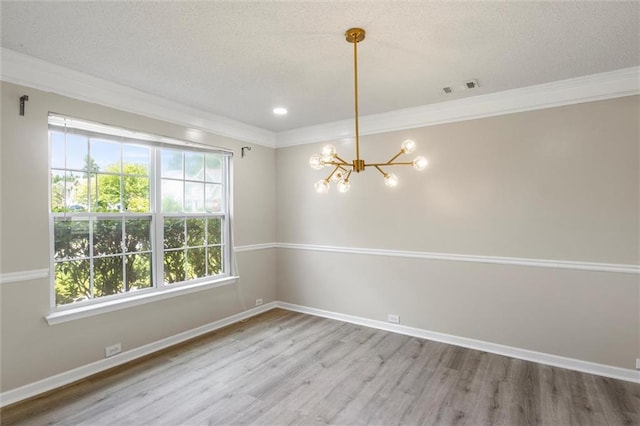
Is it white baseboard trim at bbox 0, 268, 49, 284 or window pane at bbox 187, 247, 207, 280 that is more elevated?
white baseboard trim at bbox 0, 268, 49, 284

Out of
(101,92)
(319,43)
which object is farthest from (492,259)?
(101,92)

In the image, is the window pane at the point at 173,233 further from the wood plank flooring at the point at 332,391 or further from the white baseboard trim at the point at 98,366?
the wood plank flooring at the point at 332,391

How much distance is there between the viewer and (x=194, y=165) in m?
4.12

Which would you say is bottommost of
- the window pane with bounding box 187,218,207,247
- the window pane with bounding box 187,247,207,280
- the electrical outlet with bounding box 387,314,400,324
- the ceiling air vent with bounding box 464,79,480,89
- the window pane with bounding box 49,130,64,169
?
the electrical outlet with bounding box 387,314,400,324

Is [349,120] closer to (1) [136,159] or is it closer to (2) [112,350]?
(1) [136,159]

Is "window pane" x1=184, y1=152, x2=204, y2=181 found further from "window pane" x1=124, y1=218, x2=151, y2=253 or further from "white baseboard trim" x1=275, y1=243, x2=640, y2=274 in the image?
"white baseboard trim" x1=275, y1=243, x2=640, y2=274

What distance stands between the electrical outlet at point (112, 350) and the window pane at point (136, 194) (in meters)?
1.33

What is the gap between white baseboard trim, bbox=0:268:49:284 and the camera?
2557 mm

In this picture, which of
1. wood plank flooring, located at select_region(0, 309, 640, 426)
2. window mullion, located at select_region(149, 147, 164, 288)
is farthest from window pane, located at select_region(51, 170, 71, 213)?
wood plank flooring, located at select_region(0, 309, 640, 426)

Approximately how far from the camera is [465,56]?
2.64 meters

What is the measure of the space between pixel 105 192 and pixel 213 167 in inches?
54.1

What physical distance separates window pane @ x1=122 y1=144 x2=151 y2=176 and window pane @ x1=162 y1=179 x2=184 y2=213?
26 centimetres

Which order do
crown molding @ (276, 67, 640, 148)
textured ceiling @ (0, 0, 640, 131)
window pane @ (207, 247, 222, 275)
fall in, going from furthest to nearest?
window pane @ (207, 247, 222, 275)
crown molding @ (276, 67, 640, 148)
textured ceiling @ (0, 0, 640, 131)

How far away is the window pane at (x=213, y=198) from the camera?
4293mm
